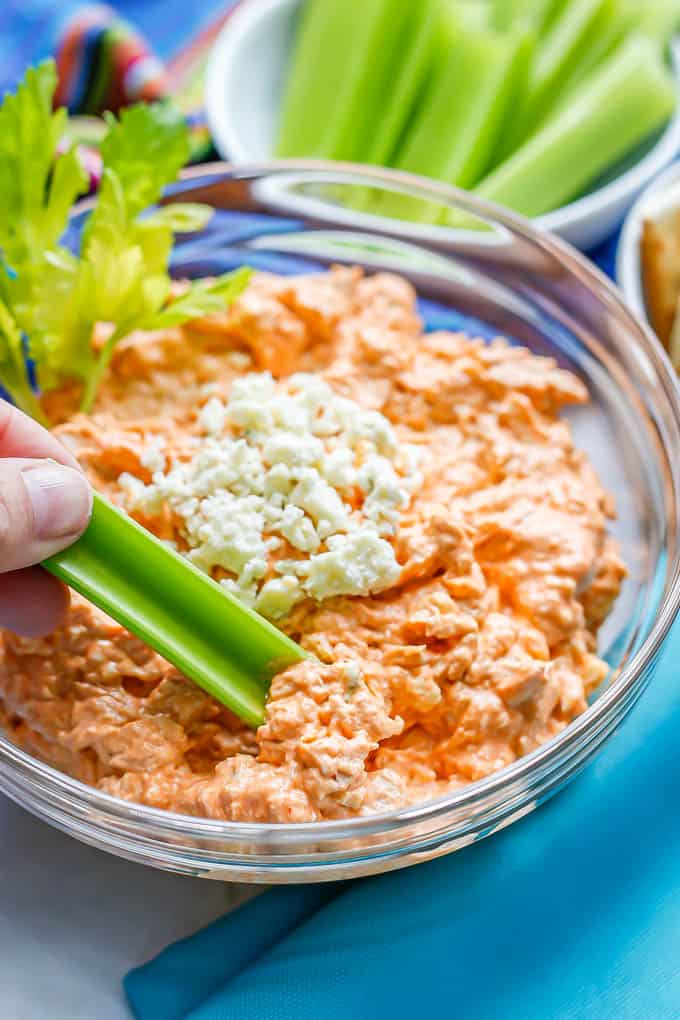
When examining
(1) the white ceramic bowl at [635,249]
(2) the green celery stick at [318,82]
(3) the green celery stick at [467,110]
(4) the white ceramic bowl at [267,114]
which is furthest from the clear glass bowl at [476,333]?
(2) the green celery stick at [318,82]

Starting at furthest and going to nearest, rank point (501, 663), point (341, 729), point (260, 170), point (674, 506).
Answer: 1. point (260, 170)
2. point (674, 506)
3. point (501, 663)
4. point (341, 729)

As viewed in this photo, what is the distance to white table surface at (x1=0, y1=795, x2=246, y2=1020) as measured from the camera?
1864 mm

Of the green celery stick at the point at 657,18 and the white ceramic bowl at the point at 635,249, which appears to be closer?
the white ceramic bowl at the point at 635,249

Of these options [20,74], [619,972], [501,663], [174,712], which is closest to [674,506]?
[501,663]

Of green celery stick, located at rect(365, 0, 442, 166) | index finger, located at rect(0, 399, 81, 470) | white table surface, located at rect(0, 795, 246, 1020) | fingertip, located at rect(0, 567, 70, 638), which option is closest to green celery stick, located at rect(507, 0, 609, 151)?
green celery stick, located at rect(365, 0, 442, 166)

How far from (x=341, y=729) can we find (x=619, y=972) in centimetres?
59

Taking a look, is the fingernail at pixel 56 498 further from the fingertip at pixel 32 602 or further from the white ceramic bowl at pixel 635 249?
the white ceramic bowl at pixel 635 249

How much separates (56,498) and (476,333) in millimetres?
1237

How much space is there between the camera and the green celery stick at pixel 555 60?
120 inches

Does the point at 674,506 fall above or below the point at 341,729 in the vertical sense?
above

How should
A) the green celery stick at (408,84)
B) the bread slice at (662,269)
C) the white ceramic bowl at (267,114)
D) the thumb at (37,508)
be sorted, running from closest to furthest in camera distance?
the thumb at (37,508)
the bread slice at (662,269)
the white ceramic bowl at (267,114)
the green celery stick at (408,84)

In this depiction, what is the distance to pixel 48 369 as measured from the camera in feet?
7.29

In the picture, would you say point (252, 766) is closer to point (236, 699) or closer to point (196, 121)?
point (236, 699)

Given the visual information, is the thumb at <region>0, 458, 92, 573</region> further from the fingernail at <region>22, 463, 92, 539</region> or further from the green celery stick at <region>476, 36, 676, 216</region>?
the green celery stick at <region>476, 36, 676, 216</region>
